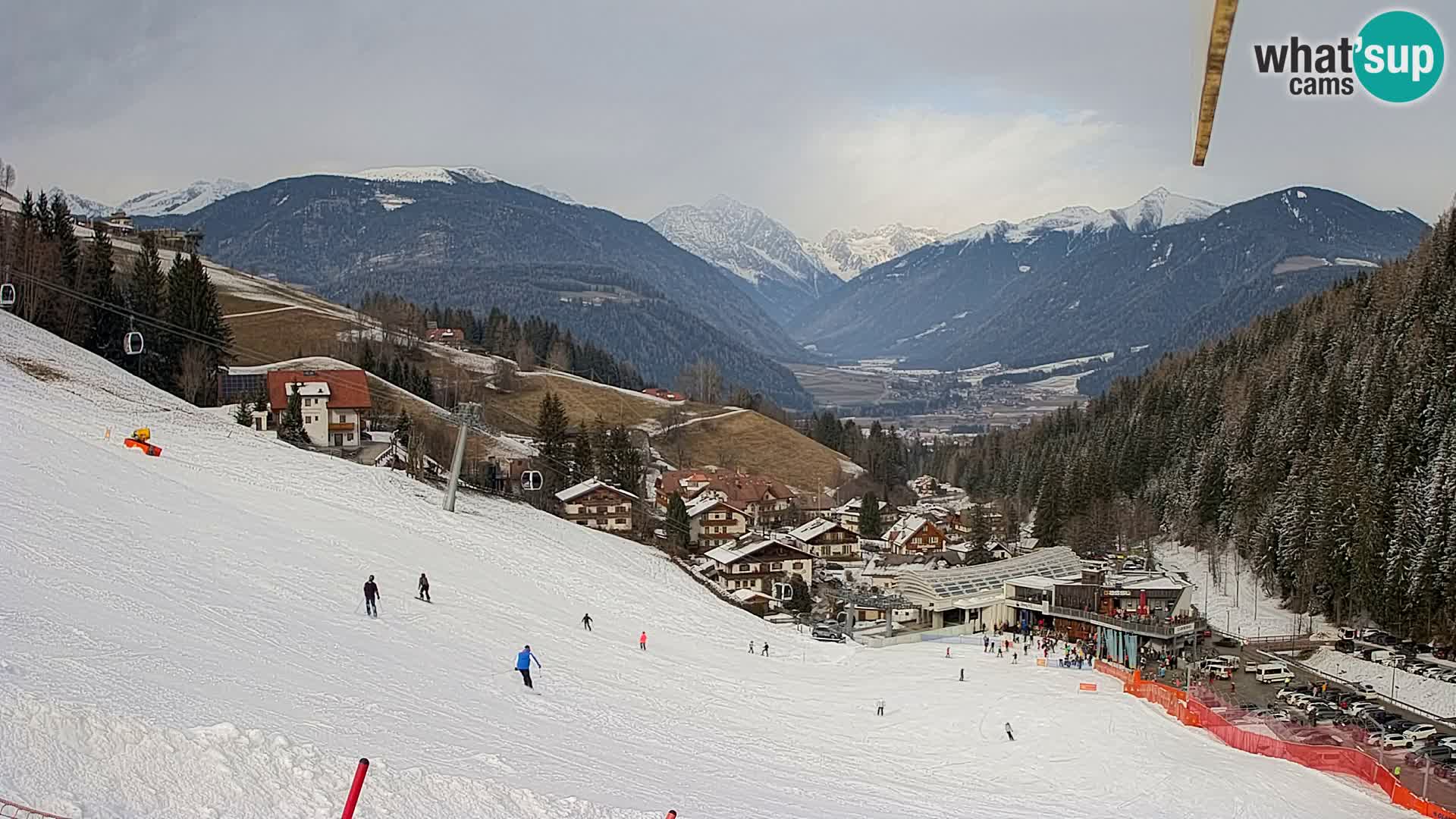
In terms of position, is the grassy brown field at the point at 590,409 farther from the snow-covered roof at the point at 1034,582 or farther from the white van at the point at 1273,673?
the white van at the point at 1273,673

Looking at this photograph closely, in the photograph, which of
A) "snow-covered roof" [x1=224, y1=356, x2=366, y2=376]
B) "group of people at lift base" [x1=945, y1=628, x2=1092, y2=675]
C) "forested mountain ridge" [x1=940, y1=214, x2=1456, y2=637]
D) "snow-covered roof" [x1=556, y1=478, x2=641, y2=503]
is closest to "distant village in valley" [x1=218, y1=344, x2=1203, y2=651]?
"snow-covered roof" [x1=556, y1=478, x2=641, y2=503]

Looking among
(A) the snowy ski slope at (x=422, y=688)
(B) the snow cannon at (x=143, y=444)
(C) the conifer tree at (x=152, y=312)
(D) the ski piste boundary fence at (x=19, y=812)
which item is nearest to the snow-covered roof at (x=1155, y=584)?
(A) the snowy ski slope at (x=422, y=688)

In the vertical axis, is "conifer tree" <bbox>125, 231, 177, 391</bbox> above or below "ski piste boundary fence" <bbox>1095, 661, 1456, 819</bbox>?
above

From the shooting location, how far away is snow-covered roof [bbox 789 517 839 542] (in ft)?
259

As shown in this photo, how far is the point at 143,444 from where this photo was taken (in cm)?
3697

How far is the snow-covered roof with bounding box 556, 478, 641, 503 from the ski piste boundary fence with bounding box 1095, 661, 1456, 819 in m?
42.1

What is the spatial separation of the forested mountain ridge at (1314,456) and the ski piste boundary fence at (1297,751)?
20221 mm

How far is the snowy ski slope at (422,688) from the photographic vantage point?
11406 millimetres

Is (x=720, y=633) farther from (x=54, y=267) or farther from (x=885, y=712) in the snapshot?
(x=54, y=267)

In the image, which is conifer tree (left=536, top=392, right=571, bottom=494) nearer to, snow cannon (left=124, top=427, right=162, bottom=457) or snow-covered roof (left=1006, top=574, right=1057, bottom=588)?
snow-covered roof (left=1006, top=574, right=1057, bottom=588)

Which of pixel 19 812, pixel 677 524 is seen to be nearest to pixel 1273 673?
pixel 677 524

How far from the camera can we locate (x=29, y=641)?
1423 cm

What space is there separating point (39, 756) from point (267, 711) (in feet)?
13.9

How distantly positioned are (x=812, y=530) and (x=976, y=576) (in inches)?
811
